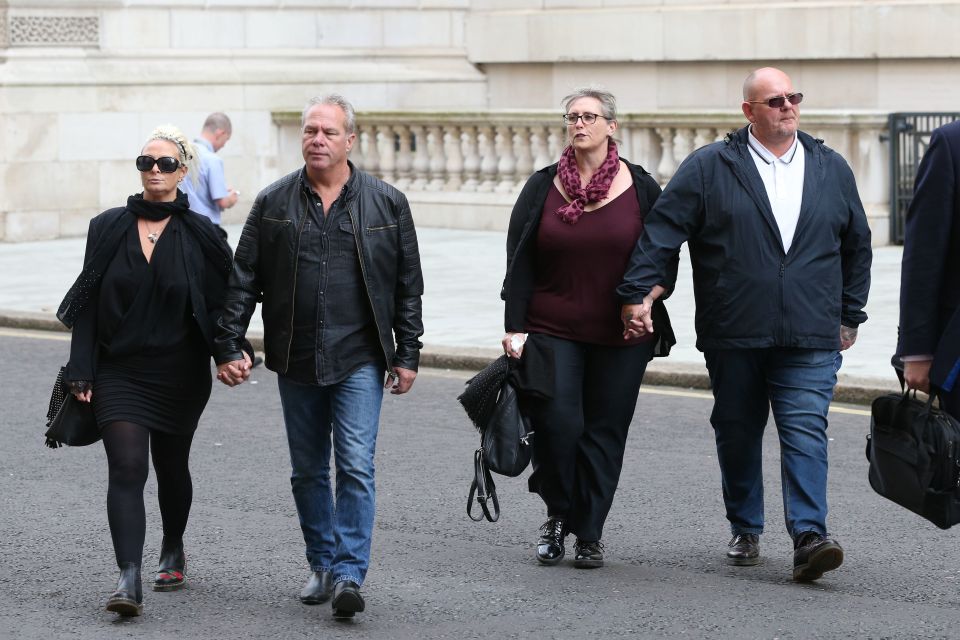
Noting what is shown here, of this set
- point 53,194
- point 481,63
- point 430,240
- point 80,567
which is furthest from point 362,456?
point 481,63

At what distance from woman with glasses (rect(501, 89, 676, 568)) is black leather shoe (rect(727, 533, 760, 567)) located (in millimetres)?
475

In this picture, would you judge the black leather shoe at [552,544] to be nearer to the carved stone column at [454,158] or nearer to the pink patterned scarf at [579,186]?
the pink patterned scarf at [579,186]

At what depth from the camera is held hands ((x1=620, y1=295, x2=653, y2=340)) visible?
21.5 feet

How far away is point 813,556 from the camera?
6.35 metres

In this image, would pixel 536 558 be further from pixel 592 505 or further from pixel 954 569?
pixel 954 569

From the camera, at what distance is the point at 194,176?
10.8m

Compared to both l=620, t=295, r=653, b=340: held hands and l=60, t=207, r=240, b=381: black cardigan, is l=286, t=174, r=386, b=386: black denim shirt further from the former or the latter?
l=620, t=295, r=653, b=340: held hands

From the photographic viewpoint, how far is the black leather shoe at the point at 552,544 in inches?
270

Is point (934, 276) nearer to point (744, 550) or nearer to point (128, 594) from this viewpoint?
point (744, 550)

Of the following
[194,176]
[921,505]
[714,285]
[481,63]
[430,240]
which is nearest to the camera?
[921,505]

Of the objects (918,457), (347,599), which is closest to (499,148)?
(347,599)

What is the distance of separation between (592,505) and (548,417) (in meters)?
0.37

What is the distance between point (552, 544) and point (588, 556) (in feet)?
0.46

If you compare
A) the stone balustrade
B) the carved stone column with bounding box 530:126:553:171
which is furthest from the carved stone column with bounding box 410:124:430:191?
the carved stone column with bounding box 530:126:553:171
